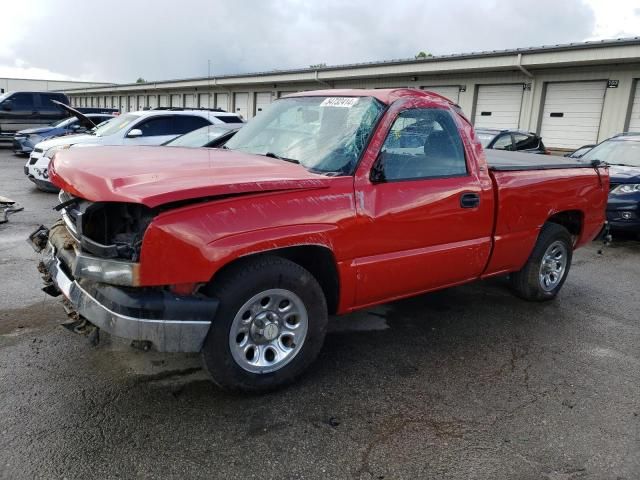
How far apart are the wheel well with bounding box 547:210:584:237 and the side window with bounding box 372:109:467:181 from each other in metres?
1.74

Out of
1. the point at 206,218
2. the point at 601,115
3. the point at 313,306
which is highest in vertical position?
the point at 601,115

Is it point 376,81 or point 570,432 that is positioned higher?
point 376,81

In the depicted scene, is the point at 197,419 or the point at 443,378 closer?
the point at 197,419

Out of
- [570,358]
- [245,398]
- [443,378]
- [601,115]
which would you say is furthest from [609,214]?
[601,115]

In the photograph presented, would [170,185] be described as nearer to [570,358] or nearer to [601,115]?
[570,358]

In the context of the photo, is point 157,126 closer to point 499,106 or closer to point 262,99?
point 499,106

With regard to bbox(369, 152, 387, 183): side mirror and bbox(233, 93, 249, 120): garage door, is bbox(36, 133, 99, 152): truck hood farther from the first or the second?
bbox(233, 93, 249, 120): garage door

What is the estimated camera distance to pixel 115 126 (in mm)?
11023

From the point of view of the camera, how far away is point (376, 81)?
22703 mm

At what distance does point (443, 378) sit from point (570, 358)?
1167 mm

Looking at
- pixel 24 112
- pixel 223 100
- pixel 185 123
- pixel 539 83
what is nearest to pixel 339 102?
pixel 185 123

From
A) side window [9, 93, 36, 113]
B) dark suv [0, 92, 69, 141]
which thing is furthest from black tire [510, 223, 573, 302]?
side window [9, 93, 36, 113]

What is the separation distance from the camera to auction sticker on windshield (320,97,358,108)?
12.8 feet

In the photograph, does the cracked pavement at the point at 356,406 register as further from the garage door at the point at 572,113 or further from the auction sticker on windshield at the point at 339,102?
the garage door at the point at 572,113
